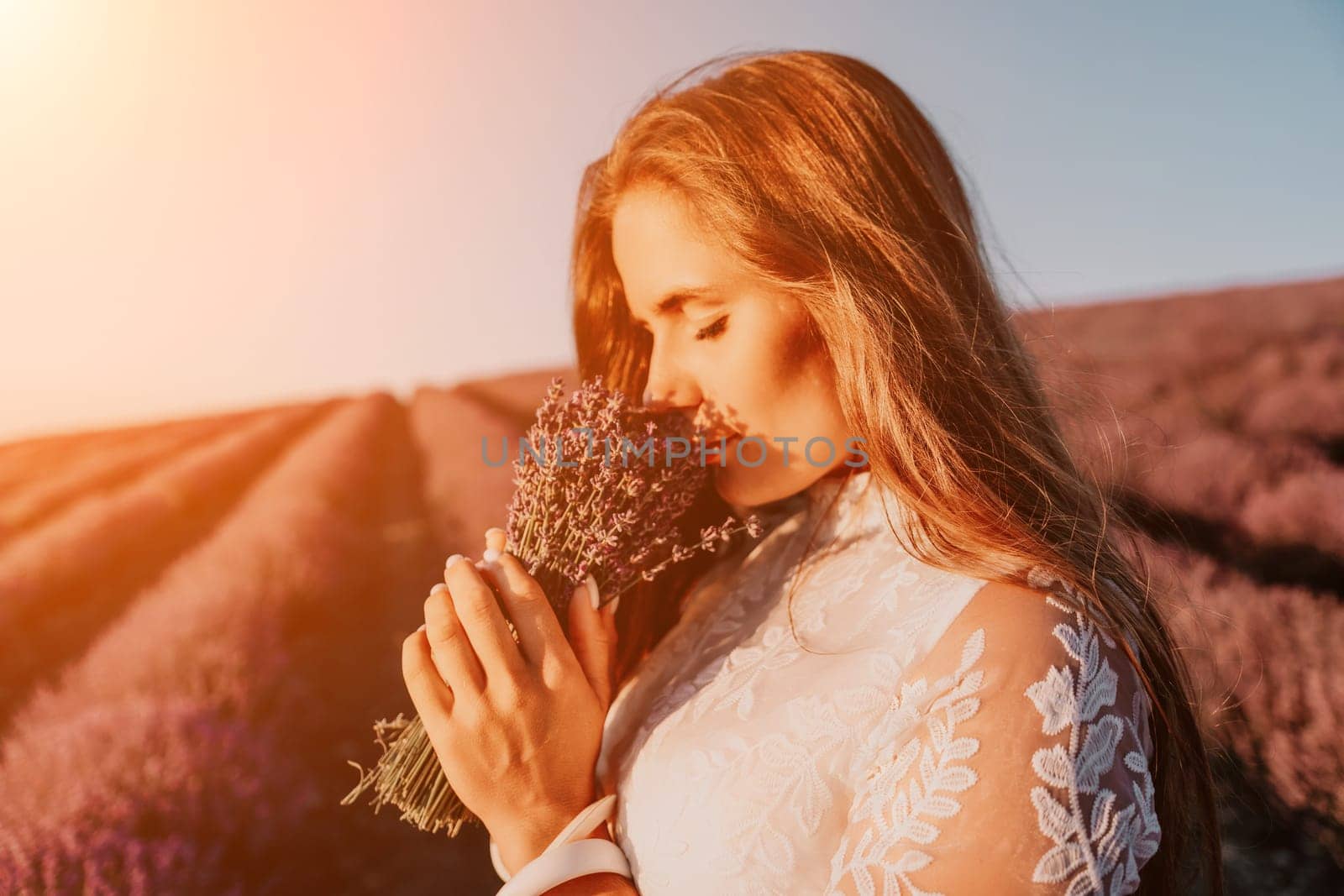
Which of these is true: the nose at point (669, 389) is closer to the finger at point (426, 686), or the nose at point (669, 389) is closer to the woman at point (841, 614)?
the woman at point (841, 614)

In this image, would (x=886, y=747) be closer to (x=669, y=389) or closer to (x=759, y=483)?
(x=759, y=483)

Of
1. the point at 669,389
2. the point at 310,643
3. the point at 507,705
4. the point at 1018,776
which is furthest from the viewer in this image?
the point at 310,643

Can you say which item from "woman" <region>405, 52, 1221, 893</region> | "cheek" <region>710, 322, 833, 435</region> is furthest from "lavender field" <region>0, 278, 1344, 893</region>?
"cheek" <region>710, 322, 833, 435</region>

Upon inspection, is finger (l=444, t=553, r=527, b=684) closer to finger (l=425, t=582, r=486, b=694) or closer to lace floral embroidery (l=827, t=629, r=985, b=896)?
finger (l=425, t=582, r=486, b=694)

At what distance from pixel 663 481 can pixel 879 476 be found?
432 mm

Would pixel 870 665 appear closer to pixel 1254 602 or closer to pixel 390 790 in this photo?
pixel 390 790

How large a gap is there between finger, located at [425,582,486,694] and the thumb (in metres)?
0.19

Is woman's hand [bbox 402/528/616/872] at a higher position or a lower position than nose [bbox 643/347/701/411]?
lower

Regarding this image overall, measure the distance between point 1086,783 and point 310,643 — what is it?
310 centimetres

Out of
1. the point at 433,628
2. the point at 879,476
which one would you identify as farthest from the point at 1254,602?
the point at 433,628

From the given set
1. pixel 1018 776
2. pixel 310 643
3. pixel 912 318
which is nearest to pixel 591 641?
pixel 1018 776

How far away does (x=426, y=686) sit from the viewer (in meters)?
1.36

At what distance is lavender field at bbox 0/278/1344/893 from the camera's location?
5.86 feet

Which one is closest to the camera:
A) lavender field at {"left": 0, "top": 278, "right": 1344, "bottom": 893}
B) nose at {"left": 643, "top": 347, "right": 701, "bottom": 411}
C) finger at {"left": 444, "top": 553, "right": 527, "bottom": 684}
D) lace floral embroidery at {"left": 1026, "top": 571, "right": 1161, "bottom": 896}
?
lace floral embroidery at {"left": 1026, "top": 571, "right": 1161, "bottom": 896}
